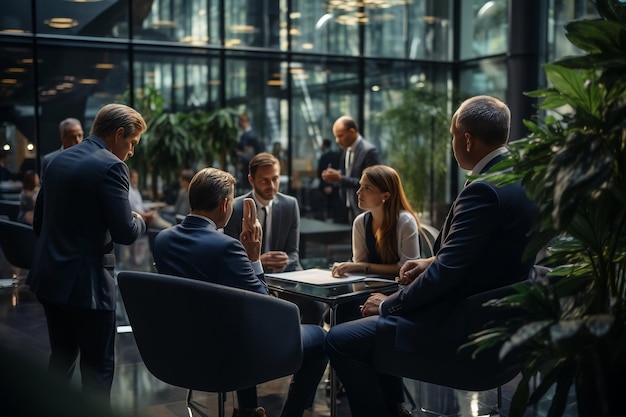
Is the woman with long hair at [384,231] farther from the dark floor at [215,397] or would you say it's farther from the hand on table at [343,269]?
the dark floor at [215,397]

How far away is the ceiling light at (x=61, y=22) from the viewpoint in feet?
32.1

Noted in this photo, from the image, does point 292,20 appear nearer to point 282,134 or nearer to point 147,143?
point 282,134

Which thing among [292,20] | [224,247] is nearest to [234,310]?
[224,247]

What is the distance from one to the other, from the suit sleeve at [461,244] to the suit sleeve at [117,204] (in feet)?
4.45

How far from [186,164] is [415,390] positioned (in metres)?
5.92

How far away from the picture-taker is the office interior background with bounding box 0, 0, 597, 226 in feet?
31.6

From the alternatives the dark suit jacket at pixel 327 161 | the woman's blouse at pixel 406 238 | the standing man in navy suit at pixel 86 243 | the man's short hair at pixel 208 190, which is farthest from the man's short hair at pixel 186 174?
the man's short hair at pixel 208 190

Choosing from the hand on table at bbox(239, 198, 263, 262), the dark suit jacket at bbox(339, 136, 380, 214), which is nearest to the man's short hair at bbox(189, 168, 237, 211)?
the hand on table at bbox(239, 198, 263, 262)

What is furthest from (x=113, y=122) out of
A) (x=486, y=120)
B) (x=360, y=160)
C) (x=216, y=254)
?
(x=360, y=160)

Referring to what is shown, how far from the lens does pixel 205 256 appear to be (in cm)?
315

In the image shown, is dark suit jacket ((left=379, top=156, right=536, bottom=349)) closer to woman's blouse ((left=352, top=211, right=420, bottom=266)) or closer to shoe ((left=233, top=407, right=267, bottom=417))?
woman's blouse ((left=352, top=211, right=420, bottom=266))

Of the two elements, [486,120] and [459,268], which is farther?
[486,120]

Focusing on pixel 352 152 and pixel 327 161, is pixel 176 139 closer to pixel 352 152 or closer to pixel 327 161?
pixel 327 161

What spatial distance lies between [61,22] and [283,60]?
315 centimetres
